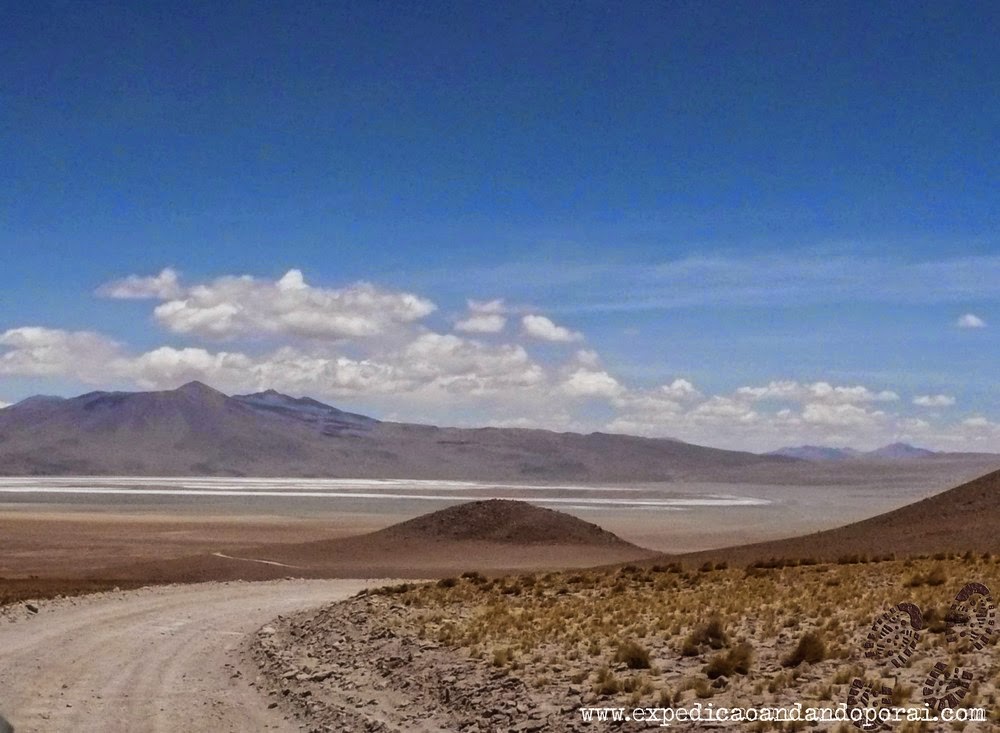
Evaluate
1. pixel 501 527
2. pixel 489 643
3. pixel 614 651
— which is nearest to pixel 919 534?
pixel 489 643

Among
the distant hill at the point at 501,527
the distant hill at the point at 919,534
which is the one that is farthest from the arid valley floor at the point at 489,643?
the distant hill at the point at 501,527

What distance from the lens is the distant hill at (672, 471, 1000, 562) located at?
1422 inches

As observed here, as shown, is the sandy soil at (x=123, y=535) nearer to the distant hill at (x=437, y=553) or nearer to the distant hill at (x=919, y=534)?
the distant hill at (x=437, y=553)

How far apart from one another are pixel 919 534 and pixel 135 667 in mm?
29292

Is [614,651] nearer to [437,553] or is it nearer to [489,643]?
[489,643]

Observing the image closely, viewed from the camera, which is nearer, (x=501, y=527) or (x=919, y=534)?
(x=919, y=534)

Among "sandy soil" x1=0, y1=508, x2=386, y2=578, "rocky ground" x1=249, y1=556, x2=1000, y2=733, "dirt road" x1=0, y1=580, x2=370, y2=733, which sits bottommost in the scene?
"sandy soil" x1=0, y1=508, x2=386, y2=578

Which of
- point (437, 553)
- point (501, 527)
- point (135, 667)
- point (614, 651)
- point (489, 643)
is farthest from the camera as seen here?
point (501, 527)

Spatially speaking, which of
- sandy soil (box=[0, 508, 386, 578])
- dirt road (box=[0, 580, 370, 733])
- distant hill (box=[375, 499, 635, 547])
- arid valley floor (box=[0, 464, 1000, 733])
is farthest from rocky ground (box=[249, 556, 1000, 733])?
distant hill (box=[375, 499, 635, 547])

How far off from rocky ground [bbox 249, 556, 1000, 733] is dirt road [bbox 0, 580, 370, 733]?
2.80ft

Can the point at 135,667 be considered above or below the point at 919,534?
below

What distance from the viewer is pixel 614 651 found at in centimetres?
1584

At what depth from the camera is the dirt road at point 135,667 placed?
1545 cm

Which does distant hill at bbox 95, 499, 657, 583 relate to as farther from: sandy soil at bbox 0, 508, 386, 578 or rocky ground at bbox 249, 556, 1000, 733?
rocky ground at bbox 249, 556, 1000, 733
